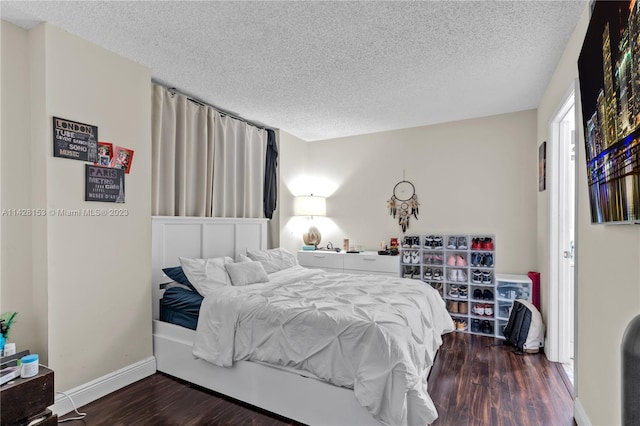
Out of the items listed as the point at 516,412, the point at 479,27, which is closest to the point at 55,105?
the point at 479,27

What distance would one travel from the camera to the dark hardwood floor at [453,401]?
206cm

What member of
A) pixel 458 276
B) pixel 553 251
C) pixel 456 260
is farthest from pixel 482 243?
pixel 553 251

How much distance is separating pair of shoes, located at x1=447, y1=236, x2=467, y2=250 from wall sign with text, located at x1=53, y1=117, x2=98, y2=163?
3.80m

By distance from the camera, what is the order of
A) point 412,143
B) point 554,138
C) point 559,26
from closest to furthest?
point 559,26 < point 554,138 < point 412,143

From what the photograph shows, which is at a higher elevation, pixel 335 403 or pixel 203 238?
pixel 203 238

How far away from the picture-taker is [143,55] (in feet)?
8.27

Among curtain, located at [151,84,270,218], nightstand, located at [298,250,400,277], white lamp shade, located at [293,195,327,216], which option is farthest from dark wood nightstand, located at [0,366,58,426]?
white lamp shade, located at [293,195,327,216]

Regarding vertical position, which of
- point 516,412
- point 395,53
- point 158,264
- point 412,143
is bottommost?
point 516,412

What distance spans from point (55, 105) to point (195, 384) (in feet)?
7.52

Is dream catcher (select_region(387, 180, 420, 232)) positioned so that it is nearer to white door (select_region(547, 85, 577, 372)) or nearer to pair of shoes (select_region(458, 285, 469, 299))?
pair of shoes (select_region(458, 285, 469, 299))

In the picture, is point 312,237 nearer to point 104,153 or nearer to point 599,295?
point 104,153

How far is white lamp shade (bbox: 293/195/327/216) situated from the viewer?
4809 mm

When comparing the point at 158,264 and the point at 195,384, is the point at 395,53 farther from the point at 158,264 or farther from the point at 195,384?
the point at 195,384

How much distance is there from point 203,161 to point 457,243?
322 cm
